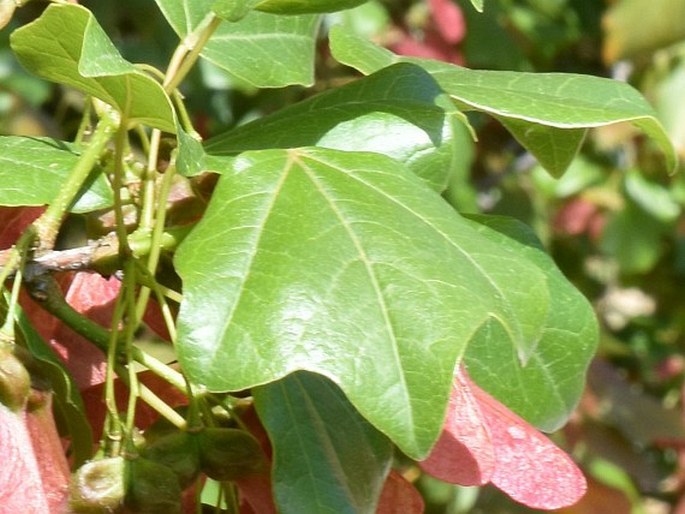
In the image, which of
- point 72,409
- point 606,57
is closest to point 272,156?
point 72,409

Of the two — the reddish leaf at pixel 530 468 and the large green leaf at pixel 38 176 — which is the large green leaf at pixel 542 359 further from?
the large green leaf at pixel 38 176

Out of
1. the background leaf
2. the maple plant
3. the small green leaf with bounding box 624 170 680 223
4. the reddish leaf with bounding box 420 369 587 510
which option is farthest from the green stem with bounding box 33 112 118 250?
the small green leaf with bounding box 624 170 680 223

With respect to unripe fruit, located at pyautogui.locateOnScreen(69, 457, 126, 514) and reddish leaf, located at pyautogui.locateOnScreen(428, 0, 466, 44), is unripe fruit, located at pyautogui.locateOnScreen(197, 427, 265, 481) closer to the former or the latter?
unripe fruit, located at pyautogui.locateOnScreen(69, 457, 126, 514)

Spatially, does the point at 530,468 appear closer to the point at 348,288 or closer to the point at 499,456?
the point at 499,456

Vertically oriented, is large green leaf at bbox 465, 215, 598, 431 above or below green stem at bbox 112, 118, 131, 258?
below

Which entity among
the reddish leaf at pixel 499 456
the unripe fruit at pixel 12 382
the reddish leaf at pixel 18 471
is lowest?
the reddish leaf at pixel 499 456

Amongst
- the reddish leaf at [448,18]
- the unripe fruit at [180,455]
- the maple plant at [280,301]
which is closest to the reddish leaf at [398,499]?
the maple plant at [280,301]

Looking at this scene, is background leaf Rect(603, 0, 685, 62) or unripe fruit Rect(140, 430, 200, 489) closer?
unripe fruit Rect(140, 430, 200, 489)
